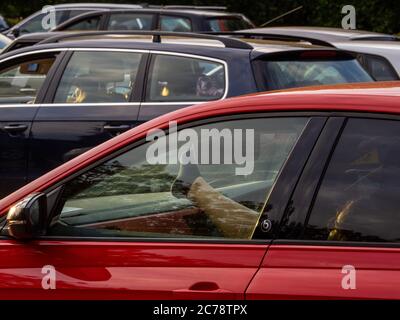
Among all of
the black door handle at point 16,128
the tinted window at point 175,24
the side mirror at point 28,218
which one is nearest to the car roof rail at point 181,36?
the black door handle at point 16,128

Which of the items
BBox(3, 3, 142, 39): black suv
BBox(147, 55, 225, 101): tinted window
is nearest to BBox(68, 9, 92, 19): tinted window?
BBox(3, 3, 142, 39): black suv

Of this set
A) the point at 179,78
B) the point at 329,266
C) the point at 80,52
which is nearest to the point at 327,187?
the point at 329,266

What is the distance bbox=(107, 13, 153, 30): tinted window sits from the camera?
17.2m

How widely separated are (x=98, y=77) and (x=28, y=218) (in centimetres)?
442

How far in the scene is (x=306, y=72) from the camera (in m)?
7.70

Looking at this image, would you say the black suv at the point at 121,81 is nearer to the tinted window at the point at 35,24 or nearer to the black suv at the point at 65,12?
the black suv at the point at 65,12

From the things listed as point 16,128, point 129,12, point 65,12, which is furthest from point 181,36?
point 65,12

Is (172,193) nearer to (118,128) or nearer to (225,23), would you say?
(118,128)

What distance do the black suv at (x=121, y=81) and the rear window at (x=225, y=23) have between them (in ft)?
27.4

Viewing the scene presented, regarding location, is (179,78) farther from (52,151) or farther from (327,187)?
(327,187)

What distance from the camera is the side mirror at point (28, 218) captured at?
3.55m

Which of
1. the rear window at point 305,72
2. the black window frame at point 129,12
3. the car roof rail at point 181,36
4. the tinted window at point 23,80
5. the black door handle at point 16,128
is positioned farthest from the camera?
the black window frame at point 129,12

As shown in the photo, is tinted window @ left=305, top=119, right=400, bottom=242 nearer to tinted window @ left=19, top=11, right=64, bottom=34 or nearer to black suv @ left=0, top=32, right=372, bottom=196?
black suv @ left=0, top=32, right=372, bottom=196
